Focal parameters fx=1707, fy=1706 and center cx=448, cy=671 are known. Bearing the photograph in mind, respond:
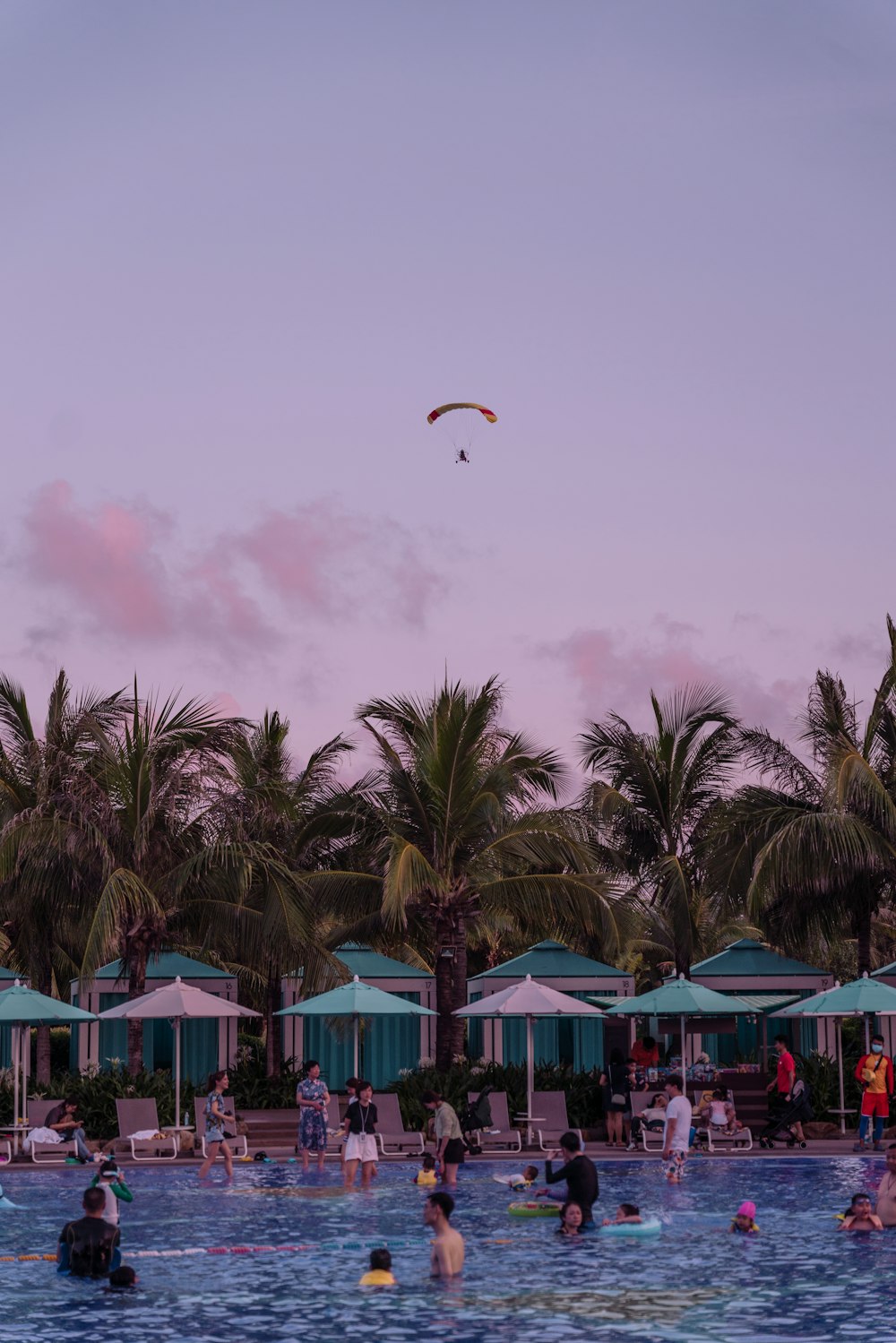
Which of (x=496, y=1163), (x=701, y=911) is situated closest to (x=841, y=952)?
(x=701, y=911)

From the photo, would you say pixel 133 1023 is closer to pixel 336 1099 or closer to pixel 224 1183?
pixel 336 1099

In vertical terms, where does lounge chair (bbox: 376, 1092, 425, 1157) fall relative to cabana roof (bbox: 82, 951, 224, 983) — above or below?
below

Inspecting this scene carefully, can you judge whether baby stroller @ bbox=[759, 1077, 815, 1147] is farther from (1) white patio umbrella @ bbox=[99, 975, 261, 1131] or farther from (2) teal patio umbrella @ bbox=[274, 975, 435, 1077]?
(1) white patio umbrella @ bbox=[99, 975, 261, 1131]

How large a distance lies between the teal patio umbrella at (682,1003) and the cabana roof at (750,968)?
3.04m

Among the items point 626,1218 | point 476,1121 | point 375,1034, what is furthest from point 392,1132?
point 626,1218

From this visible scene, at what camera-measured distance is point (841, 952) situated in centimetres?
5953

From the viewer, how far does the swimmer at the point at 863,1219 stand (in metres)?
16.9

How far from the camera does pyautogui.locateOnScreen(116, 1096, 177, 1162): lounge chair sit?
25359 millimetres

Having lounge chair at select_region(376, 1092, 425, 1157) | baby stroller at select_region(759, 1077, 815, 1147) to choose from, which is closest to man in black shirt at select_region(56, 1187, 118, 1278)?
lounge chair at select_region(376, 1092, 425, 1157)

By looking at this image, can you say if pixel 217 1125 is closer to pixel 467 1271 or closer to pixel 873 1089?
pixel 467 1271

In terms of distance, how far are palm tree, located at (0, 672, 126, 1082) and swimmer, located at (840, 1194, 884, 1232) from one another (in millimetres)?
15238

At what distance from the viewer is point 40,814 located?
92.4 ft

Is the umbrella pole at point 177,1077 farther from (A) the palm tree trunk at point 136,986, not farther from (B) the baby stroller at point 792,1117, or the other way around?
(B) the baby stroller at point 792,1117

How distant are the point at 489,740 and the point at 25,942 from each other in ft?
30.3
